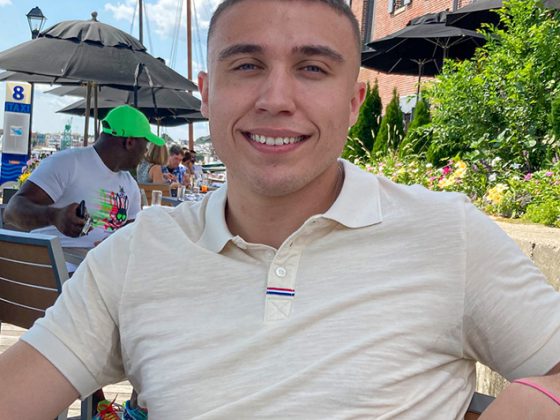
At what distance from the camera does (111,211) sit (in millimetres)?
4246

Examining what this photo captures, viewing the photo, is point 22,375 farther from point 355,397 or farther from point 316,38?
point 316,38

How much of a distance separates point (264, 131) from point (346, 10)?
1.24ft

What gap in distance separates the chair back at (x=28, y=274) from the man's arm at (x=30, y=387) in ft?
4.20

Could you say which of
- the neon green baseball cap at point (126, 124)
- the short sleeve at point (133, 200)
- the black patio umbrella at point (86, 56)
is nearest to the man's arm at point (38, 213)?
the short sleeve at point (133, 200)

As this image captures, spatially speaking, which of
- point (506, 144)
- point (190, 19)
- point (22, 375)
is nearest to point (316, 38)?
point (22, 375)

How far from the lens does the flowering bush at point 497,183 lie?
4438mm

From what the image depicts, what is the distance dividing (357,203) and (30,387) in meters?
0.87

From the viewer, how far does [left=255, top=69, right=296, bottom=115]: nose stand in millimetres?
1519

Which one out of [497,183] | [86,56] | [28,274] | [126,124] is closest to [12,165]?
[86,56]

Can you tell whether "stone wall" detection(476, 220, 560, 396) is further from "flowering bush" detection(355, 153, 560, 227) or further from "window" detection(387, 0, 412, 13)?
"window" detection(387, 0, 412, 13)

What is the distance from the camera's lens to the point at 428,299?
1392mm

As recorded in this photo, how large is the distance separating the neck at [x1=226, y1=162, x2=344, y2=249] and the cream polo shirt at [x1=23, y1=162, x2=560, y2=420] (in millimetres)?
57

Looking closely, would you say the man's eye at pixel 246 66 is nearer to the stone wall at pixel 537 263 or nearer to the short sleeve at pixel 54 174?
the stone wall at pixel 537 263

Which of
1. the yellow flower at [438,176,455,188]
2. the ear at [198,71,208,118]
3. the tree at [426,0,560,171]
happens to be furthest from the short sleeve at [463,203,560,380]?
the tree at [426,0,560,171]
